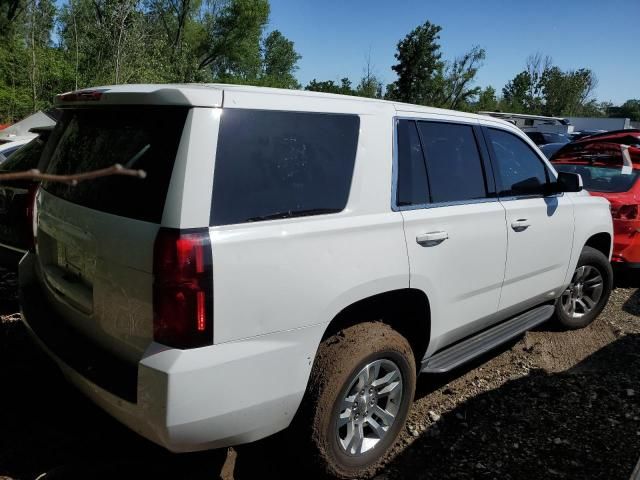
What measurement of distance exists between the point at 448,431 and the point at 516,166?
1.95 meters

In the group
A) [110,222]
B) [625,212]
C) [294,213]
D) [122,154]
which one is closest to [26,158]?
[122,154]

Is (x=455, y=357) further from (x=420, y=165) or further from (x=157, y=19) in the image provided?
(x=157, y=19)

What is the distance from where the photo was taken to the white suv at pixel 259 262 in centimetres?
199

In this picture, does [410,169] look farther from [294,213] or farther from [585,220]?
[585,220]

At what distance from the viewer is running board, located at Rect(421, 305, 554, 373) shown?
3105 millimetres

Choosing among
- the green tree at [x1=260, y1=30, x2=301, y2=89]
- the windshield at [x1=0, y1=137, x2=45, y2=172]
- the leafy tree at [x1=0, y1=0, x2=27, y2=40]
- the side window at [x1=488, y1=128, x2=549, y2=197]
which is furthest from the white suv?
the green tree at [x1=260, y1=30, x2=301, y2=89]

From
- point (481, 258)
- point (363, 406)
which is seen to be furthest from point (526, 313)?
point (363, 406)

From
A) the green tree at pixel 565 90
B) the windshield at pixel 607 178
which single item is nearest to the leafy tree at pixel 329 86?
the green tree at pixel 565 90

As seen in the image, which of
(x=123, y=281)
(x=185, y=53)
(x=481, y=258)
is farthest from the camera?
(x=185, y=53)

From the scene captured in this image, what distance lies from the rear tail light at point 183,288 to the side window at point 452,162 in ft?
5.08

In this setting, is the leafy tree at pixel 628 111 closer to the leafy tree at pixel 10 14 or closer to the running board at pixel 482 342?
the leafy tree at pixel 10 14

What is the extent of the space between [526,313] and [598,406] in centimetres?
81

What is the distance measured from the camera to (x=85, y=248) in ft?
7.63

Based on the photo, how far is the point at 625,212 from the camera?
5.72 m
